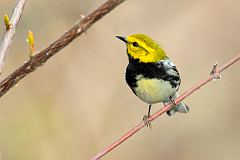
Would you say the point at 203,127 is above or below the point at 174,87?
above

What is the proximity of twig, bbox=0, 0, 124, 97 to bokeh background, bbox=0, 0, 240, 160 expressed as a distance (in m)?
5.37

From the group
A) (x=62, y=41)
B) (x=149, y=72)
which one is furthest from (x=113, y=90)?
(x=62, y=41)

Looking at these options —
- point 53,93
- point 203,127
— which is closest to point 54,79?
point 53,93

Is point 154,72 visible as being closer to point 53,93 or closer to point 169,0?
point 53,93

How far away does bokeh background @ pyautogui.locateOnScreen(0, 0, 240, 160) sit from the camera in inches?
299

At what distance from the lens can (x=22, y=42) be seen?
26.5 ft

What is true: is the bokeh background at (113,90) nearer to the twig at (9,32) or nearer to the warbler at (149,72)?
the warbler at (149,72)

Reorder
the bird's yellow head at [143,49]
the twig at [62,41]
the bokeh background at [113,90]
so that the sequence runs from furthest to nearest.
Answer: the bokeh background at [113,90] < the bird's yellow head at [143,49] < the twig at [62,41]

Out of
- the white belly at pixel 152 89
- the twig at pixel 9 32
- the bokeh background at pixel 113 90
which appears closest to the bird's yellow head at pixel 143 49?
the white belly at pixel 152 89

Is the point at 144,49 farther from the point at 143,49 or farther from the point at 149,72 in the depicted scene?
the point at 149,72

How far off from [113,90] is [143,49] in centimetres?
398

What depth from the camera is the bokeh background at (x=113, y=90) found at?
760 cm

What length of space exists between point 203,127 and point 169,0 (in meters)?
1.97

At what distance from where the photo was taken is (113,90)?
26.9ft
